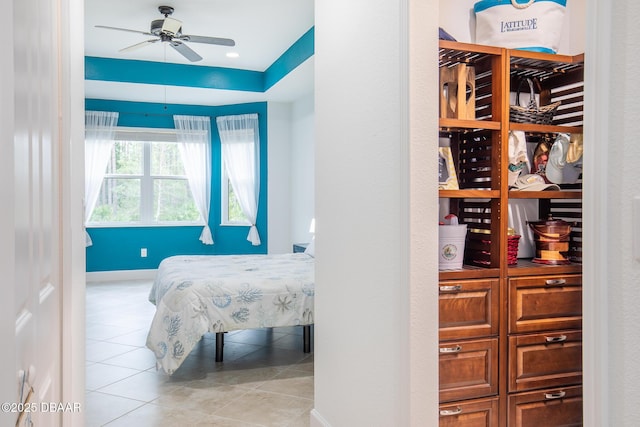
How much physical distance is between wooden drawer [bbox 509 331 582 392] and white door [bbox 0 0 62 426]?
1.78 m

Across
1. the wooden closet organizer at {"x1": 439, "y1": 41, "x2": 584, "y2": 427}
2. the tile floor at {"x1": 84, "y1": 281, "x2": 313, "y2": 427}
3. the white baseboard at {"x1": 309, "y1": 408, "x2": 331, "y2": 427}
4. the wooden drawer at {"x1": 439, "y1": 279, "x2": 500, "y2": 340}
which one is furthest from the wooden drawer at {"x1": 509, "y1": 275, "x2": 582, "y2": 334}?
the tile floor at {"x1": 84, "y1": 281, "x2": 313, "y2": 427}

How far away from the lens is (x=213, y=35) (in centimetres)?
519

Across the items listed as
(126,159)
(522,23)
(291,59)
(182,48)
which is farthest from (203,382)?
(126,159)

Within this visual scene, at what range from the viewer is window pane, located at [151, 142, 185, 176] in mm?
7523

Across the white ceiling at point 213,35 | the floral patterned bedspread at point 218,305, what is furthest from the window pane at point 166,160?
the floral patterned bedspread at point 218,305

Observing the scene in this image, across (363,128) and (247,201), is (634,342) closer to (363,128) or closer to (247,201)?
(363,128)

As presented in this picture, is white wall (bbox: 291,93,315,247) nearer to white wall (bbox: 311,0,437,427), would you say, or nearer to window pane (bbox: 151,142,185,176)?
window pane (bbox: 151,142,185,176)

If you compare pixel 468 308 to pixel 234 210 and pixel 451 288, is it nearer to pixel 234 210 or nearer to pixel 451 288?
pixel 451 288

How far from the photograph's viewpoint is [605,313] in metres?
1.01

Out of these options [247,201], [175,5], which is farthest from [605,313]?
[247,201]

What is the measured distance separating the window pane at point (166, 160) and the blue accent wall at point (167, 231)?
31 centimetres

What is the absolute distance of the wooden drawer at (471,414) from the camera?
2010 millimetres

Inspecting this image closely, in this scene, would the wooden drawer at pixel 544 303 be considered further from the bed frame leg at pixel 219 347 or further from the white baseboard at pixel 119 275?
the white baseboard at pixel 119 275

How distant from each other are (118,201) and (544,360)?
660 centimetres
